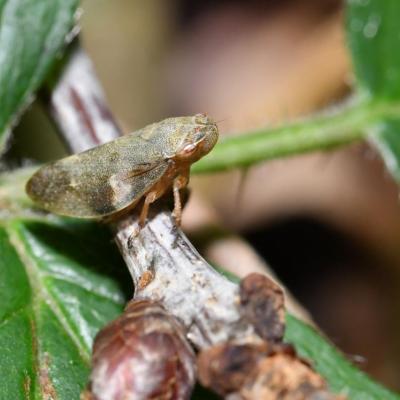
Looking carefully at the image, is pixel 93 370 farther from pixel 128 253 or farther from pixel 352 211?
pixel 352 211

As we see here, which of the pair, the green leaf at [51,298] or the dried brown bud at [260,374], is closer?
the dried brown bud at [260,374]

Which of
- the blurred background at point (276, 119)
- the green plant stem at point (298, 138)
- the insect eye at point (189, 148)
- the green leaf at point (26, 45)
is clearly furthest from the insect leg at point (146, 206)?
the blurred background at point (276, 119)

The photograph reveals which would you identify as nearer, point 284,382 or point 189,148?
point 284,382

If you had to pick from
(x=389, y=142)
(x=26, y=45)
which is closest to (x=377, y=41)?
(x=389, y=142)

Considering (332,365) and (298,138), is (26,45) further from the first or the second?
(332,365)

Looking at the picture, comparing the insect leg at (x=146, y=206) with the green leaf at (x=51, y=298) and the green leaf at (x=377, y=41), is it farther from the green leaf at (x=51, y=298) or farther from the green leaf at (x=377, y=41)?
the green leaf at (x=377, y=41)

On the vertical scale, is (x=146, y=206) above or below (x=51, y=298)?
above

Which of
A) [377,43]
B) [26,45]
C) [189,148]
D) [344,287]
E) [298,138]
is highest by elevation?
[26,45]
